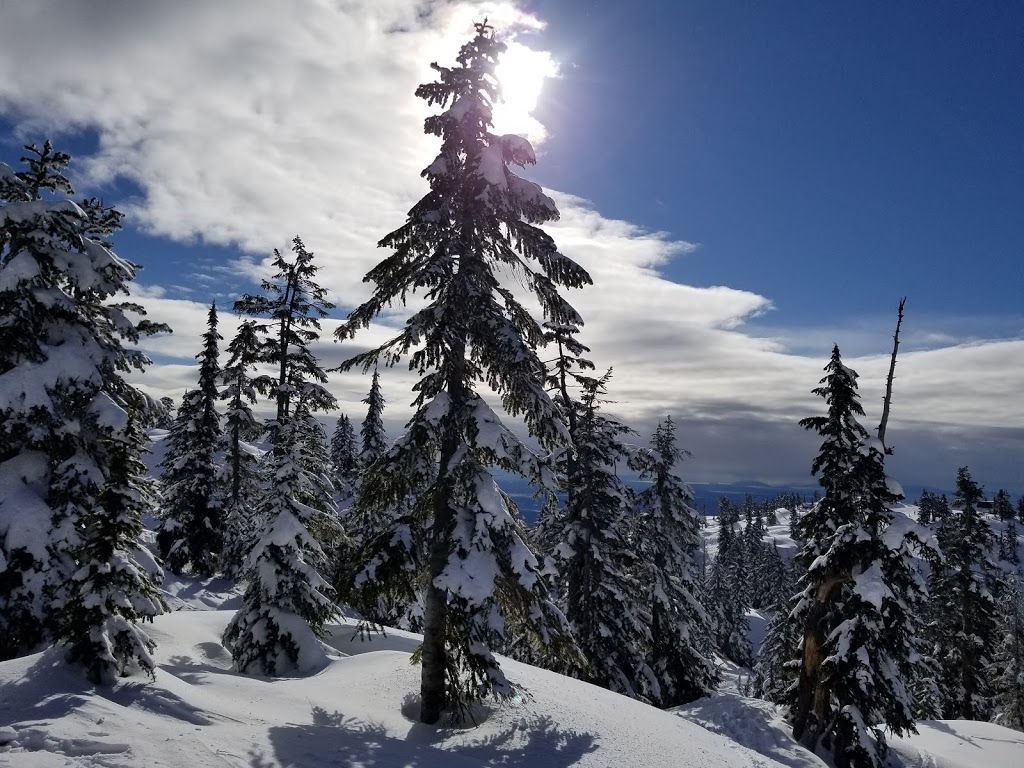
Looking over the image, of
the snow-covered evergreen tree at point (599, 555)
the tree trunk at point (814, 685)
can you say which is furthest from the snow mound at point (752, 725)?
the snow-covered evergreen tree at point (599, 555)

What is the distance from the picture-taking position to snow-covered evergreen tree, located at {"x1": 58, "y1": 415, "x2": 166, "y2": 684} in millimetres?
9289

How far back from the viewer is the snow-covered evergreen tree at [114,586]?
9.29 meters

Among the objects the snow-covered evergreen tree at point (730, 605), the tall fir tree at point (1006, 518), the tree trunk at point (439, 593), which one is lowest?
the snow-covered evergreen tree at point (730, 605)

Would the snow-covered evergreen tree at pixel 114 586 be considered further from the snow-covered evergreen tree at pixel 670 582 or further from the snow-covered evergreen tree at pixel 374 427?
the snow-covered evergreen tree at pixel 374 427

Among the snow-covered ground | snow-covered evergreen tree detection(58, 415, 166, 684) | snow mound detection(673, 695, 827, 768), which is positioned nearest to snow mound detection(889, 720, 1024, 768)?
snow mound detection(673, 695, 827, 768)

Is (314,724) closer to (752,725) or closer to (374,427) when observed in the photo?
(752,725)

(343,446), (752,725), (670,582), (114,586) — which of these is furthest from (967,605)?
(343,446)

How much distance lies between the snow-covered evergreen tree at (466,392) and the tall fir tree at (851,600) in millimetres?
10245

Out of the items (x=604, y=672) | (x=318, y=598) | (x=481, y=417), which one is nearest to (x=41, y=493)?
(x=318, y=598)

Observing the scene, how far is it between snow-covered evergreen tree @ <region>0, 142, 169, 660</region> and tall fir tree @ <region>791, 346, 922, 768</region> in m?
19.0

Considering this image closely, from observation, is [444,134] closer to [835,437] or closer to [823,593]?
[835,437]

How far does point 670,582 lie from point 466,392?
19.2 metres

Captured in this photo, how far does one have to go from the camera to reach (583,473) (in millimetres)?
22562

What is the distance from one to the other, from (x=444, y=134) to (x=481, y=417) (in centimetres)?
626
